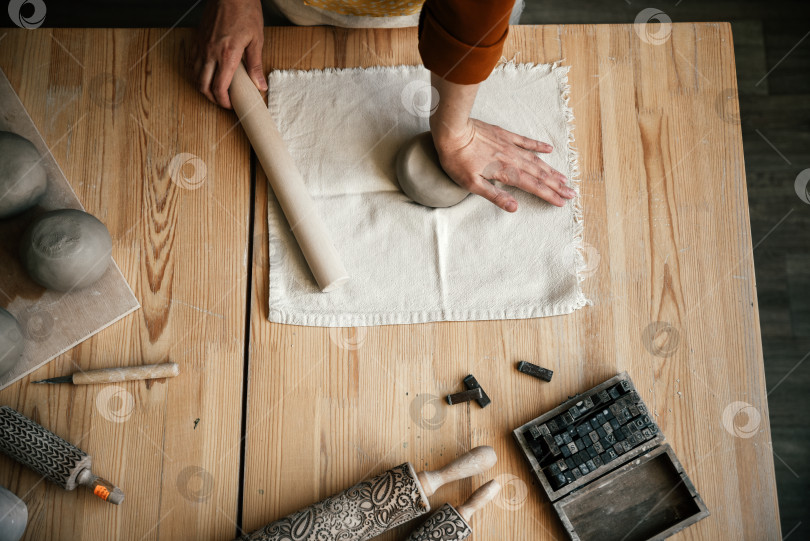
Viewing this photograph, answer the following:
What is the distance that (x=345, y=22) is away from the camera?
Answer: 1.01 m

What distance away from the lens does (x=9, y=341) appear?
0.80 metres

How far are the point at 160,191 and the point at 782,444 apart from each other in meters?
1.68

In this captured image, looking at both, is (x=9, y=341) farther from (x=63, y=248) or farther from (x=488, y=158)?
(x=488, y=158)

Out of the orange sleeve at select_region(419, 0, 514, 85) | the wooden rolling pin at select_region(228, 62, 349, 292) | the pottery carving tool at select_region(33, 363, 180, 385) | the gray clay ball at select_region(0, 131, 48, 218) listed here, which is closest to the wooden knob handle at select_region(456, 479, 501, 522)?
the wooden rolling pin at select_region(228, 62, 349, 292)

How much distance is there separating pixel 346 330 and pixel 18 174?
1.79 feet

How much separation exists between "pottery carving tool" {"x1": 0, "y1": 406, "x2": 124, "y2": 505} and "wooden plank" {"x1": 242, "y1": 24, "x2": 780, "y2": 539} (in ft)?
0.71

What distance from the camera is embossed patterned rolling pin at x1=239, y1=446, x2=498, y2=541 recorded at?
2.56ft

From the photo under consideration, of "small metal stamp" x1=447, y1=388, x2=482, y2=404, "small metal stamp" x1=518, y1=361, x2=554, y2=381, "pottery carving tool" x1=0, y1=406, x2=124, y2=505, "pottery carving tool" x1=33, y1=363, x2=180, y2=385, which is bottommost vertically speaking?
"pottery carving tool" x1=0, y1=406, x2=124, y2=505

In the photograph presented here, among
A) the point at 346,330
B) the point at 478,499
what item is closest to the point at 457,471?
the point at 478,499

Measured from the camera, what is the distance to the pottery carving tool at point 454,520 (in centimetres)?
80

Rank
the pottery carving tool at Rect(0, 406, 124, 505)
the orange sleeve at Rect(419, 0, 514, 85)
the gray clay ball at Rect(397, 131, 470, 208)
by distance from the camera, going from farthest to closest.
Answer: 1. the gray clay ball at Rect(397, 131, 470, 208)
2. the pottery carving tool at Rect(0, 406, 124, 505)
3. the orange sleeve at Rect(419, 0, 514, 85)

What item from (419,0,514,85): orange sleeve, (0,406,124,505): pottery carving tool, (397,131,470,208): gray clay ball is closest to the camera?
(419,0,514,85): orange sleeve

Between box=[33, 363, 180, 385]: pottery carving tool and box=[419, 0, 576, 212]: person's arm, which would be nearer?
box=[419, 0, 576, 212]: person's arm

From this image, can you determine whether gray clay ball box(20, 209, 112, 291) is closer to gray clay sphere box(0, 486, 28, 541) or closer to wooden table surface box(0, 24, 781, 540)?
wooden table surface box(0, 24, 781, 540)
